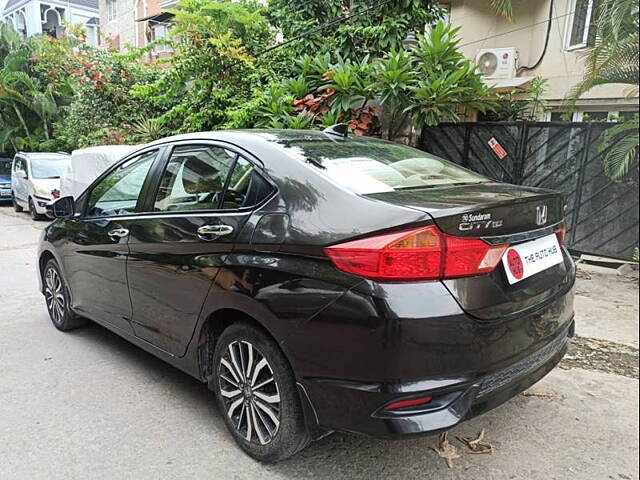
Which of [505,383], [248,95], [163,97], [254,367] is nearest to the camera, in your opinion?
[505,383]

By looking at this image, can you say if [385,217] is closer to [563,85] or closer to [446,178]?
[446,178]

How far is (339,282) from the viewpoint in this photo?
2.04 m

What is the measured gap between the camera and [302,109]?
7516 mm

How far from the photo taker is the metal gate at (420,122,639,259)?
6.52m

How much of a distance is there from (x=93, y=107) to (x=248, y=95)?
6.45 meters

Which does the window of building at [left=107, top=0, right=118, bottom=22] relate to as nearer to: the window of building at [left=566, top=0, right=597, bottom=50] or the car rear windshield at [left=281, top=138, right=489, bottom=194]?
the window of building at [left=566, top=0, right=597, bottom=50]

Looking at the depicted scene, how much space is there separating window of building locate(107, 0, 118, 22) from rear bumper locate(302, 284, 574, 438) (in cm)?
2740

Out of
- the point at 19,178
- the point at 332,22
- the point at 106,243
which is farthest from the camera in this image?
the point at 19,178

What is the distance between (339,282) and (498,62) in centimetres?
→ 947

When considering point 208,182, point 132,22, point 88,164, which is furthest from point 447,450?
point 132,22

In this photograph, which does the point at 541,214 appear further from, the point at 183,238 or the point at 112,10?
the point at 112,10

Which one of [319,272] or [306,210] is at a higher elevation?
[306,210]

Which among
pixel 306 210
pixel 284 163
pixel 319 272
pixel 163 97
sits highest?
pixel 163 97

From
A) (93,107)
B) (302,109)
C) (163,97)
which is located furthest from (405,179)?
(93,107)
